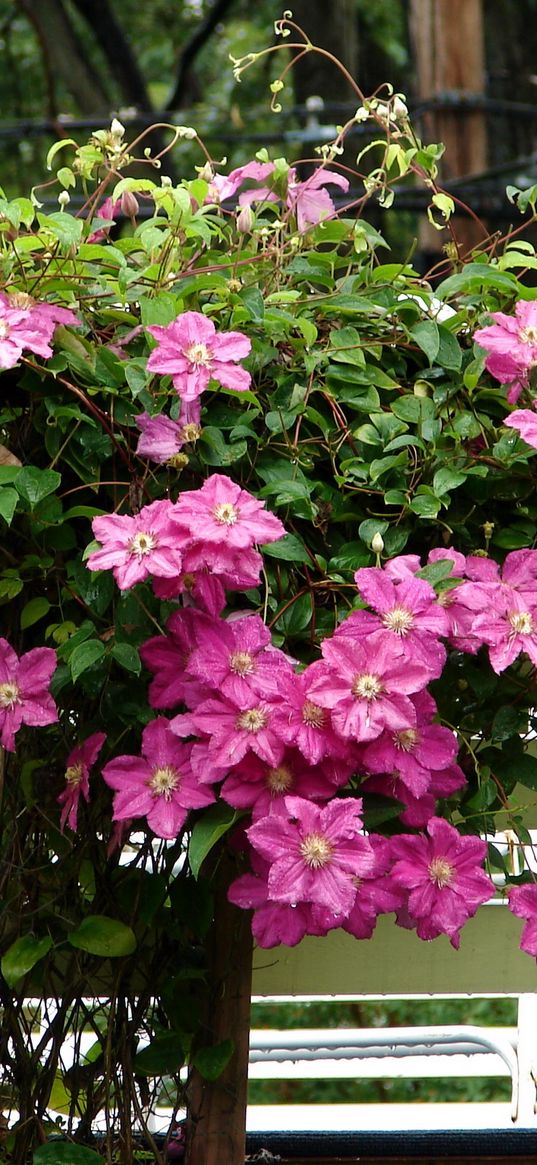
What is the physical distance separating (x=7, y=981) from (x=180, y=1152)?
0.30 meters

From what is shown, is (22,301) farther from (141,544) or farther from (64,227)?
(141,544)

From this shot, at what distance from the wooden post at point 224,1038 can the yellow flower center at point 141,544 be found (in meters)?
0.33

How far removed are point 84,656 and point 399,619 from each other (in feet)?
0.69

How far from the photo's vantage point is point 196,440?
3.01 ft

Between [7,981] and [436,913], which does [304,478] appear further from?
[7,981]

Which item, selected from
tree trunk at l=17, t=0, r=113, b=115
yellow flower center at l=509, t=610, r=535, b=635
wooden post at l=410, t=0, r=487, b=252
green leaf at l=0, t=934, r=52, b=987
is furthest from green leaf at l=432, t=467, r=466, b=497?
tree trunk at l=17, t=0, r=113, b=115

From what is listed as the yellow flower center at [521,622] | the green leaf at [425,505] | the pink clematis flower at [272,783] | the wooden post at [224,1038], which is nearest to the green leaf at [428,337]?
the green leaf at [425,505]

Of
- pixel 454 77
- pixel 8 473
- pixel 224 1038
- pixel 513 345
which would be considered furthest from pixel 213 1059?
pixel 454 77

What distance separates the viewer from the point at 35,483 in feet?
2.95

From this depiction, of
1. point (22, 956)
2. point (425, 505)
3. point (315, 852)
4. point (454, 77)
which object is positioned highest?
point (454, 77)

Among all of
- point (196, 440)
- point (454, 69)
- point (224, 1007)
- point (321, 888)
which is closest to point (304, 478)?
point (196, 440)

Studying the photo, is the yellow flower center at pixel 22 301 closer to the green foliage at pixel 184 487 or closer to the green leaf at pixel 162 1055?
the green foliage at pixel 184 487

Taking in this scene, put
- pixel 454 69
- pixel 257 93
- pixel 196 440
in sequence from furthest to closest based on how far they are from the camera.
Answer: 1. pixel 257 93
2. pixel 454 69
3. pixel 196 440

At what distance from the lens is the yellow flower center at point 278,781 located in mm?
852
